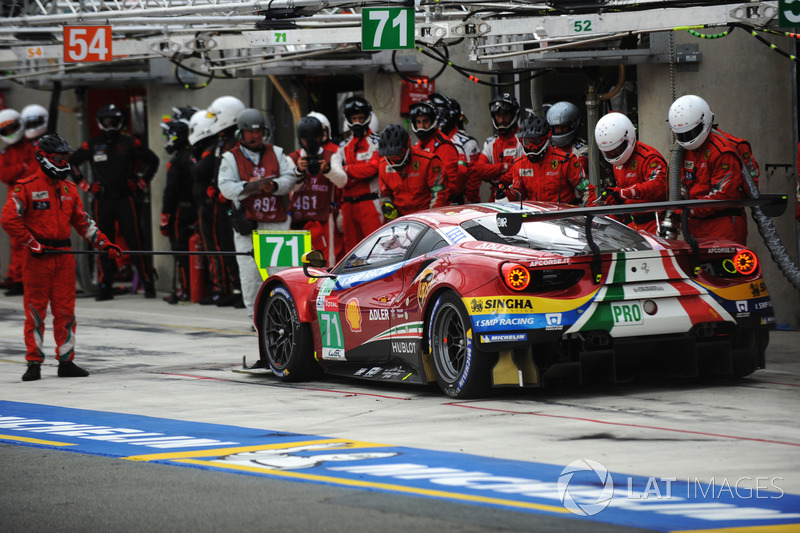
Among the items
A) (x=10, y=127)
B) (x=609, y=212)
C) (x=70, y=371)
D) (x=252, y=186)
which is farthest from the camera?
(x=10, y=127)

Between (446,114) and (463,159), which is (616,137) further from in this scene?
(446,114)

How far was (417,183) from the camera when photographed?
46.2 ft

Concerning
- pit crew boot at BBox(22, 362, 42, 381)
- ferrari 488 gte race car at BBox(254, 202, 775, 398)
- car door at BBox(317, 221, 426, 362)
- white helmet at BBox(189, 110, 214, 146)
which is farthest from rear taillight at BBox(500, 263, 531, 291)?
white helmet at BBox(189, 110, 214, 146)

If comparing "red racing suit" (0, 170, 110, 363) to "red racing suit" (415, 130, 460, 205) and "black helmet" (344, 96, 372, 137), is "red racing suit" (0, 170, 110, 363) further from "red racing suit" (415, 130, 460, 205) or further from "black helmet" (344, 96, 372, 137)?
"black helmet" (344, 96, 372, 137)

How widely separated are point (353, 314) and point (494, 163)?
5.12 metres

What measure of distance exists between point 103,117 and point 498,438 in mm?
12394

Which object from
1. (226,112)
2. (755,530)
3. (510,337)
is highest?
(226,112)

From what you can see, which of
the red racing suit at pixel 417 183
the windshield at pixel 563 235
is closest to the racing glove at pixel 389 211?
the red racing suit at pixel 417 183

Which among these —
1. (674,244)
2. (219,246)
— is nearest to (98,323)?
(219,246)

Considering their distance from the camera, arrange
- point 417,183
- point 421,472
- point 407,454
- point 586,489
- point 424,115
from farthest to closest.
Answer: point 424,115 → point 417,183 → point 407,454 → point 421,472 → point 586,489

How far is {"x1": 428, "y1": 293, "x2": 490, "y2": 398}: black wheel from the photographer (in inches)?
355

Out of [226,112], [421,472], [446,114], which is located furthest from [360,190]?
[421,472]

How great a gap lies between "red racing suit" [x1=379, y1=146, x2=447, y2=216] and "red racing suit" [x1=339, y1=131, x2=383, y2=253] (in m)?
1.09

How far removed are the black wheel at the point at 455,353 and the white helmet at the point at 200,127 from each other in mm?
8394
